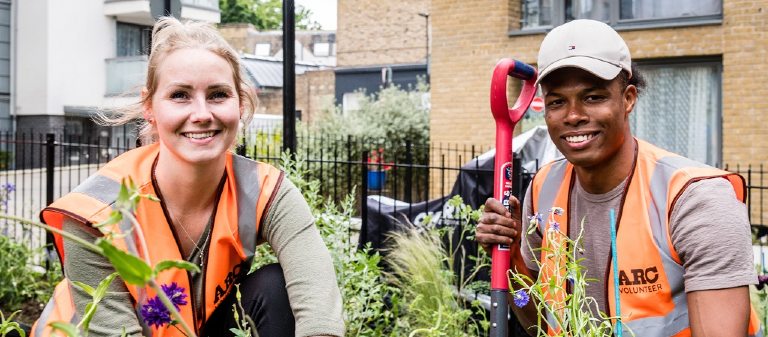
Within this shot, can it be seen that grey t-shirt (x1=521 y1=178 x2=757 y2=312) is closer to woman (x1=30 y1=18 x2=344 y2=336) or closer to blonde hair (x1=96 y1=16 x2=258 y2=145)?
woman (x1=30 y1=18 x2=344 y2=336)

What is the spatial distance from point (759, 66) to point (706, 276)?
8.43 m

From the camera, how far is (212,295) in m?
2.17

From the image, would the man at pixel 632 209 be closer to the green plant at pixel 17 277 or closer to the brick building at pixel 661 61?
the green plant at pixel 17 277

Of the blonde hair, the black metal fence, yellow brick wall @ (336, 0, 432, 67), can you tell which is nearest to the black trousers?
the blonde hair

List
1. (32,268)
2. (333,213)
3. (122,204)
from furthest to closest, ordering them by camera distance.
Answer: (32,268) → (333,213) → (122,204)

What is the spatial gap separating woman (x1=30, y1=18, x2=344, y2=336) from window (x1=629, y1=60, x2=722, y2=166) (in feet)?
28.6

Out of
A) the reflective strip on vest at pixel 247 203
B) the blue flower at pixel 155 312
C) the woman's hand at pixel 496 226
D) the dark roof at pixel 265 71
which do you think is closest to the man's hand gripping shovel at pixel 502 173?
the woman's hand at pixel 496 226

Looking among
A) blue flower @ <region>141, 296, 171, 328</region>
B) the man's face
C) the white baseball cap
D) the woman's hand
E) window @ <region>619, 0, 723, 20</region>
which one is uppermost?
window @ <region>619, 0, 723, 20</region>

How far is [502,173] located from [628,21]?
857cm

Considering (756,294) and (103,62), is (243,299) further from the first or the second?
(103,62)

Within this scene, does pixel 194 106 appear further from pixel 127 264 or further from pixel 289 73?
pixel 289 73

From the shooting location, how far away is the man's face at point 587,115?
209 cm

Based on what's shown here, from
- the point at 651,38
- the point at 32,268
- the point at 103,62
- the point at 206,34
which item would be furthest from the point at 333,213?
the point at 103,62

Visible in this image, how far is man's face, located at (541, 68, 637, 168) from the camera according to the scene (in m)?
2.09
